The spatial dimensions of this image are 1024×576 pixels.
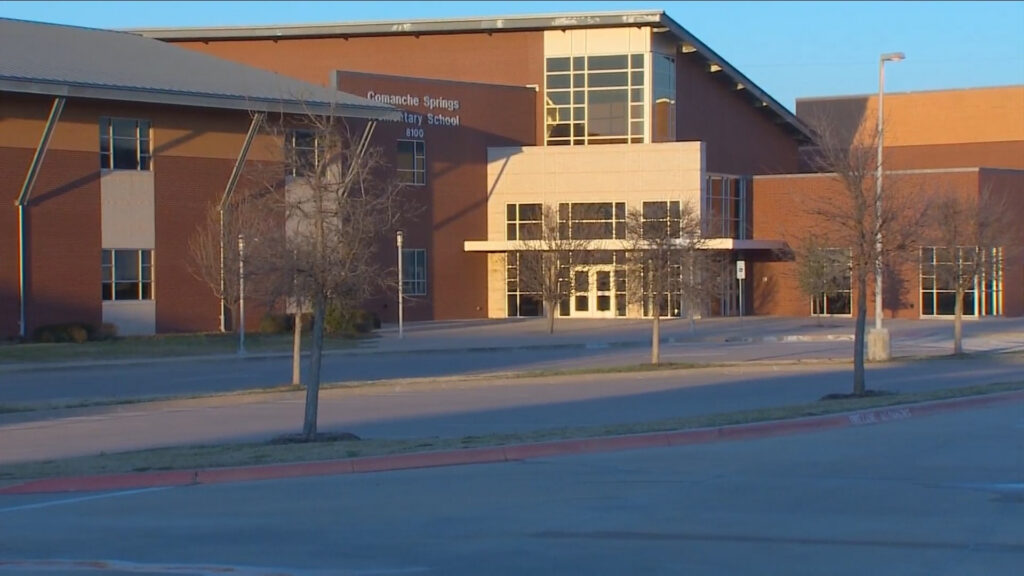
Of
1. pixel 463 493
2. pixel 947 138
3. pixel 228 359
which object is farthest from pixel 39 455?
pixel 947 138

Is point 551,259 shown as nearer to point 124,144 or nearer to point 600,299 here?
point 600,299

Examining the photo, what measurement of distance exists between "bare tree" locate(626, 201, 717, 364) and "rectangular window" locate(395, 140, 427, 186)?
21509 mm

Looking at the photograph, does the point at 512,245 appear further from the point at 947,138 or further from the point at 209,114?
the point at 947,138

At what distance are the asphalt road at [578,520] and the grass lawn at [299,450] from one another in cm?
86

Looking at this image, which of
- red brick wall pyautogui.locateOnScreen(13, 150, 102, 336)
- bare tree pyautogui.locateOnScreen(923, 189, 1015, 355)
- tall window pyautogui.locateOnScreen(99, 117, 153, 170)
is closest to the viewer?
bare tree pyautogui.locateOnScreen(923, 189, 1015, 355)

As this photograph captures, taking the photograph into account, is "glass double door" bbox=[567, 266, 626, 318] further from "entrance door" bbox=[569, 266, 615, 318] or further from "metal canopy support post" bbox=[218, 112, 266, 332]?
"metal canopy support post" bbox=[218, 112, 266, 332]

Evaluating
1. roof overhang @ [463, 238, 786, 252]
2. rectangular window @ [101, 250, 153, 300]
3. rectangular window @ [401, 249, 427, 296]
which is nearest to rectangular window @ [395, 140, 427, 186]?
rectangular window @ [401, 249, 427, 296]

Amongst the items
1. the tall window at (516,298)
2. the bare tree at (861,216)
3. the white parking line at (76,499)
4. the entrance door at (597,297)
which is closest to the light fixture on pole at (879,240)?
the bare tree at (861,216)

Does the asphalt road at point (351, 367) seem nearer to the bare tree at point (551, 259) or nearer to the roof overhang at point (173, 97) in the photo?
the bare tree at point (551, 259)

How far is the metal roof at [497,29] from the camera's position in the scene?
54906mm

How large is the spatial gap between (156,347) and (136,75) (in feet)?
31.0

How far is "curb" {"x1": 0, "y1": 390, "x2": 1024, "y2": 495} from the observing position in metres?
13.1

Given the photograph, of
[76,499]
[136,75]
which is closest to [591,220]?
[136,75]

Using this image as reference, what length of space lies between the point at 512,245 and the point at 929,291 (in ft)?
60.6
